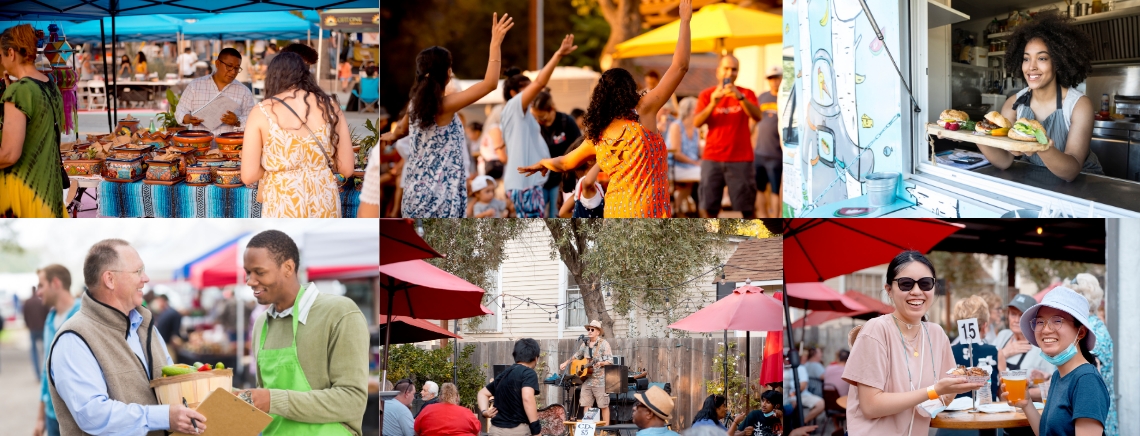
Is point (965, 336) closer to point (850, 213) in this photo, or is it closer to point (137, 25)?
point (850, 213)

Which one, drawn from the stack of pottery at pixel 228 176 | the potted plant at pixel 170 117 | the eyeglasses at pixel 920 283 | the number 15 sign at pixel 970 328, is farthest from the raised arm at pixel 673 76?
the potted plant at pixel 170 117

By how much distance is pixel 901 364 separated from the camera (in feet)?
13.1

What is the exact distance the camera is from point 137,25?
619 cm

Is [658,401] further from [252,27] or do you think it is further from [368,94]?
[252,27]

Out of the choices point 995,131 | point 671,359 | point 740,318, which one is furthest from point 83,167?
point 995,131

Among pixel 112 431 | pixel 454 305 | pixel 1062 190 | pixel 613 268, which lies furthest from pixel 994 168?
pixel 112 431

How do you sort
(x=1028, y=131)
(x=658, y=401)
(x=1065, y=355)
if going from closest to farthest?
(x=1065, y=355) → (x=658, y=401) → (x=1028, y=131)

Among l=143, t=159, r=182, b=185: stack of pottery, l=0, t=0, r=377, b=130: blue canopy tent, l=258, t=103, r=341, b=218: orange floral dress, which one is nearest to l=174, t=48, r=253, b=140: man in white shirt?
l=0, t=0, r=377, b=130: blue canopy tent

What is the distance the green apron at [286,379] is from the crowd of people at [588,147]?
1694 mm

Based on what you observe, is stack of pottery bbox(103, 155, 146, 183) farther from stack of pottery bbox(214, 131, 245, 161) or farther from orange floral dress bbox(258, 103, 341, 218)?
orange floral dress bbox(258, 103, 341, 218)

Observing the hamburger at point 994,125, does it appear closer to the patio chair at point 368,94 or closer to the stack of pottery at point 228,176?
the patio chair at point 368,94

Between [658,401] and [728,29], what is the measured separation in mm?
3722

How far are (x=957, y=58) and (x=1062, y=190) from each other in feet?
3.31

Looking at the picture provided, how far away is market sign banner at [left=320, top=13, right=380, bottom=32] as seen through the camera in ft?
19.6
